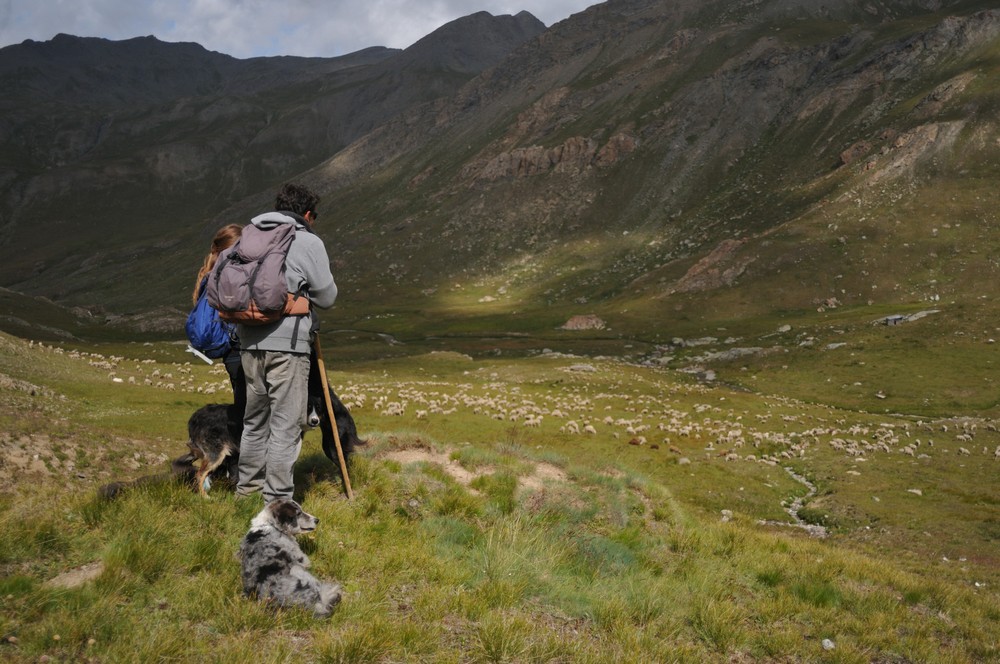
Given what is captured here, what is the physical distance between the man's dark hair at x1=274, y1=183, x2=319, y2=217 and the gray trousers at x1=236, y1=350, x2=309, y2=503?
230cm

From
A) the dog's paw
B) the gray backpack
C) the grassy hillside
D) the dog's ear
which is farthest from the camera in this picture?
the gray backpack

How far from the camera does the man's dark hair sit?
888 centimetres

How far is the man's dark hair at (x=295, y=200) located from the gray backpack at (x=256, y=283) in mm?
870

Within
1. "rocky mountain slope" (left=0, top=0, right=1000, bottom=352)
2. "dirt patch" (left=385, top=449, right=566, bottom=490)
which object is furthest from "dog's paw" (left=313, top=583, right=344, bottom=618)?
"rocky mountain slope" (left=0, top=0, right=1000, bottom=352)

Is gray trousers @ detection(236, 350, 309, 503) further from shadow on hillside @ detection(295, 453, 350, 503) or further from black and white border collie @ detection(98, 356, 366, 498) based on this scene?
shadow on hillside @ detection(295, 453, 350, 503)

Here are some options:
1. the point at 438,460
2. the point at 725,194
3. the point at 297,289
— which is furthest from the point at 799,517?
the point at 725,194

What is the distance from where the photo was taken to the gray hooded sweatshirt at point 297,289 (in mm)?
7895

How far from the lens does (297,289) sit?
313 inches

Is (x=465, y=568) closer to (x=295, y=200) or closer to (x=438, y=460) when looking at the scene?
(x=438, y=460)

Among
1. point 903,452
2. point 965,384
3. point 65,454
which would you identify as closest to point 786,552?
point 65,454

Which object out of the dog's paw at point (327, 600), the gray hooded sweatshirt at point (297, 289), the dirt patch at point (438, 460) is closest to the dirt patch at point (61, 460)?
the dirt patch at point (438, 460)

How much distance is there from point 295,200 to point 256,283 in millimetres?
1967

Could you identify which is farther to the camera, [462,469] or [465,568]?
[462,469]

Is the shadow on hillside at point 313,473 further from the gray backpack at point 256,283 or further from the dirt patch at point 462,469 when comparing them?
the gray backpack at point 256,283
